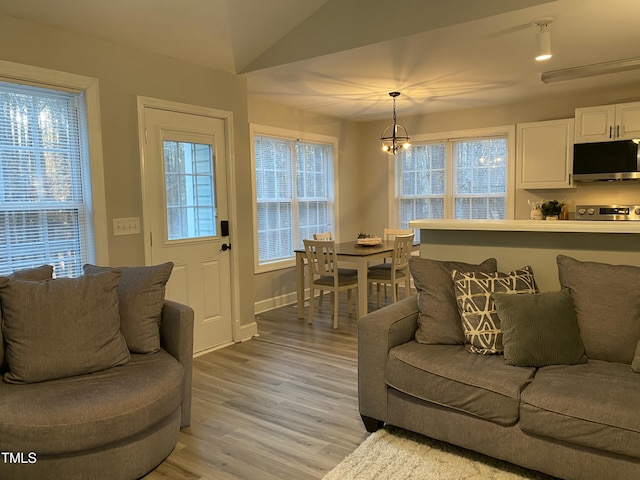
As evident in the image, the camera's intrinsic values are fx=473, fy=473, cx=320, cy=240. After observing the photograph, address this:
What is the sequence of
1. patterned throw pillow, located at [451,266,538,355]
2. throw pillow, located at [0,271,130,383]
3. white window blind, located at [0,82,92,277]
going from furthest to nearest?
1. white window blind, located at [0,82,92,277]
2. patterned throw pillow, located at [451,266,538,355]
3. throw pillow, located at [0,271,130,383]

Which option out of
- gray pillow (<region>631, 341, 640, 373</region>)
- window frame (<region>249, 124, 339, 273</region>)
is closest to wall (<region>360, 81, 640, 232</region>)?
window frame (<region>249, 124, 339, 273</region>)

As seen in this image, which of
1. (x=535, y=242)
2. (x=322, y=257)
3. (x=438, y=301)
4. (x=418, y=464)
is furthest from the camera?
(x=322, y=257)

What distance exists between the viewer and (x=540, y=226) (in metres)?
2.73

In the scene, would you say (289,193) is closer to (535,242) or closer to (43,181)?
(43,181)

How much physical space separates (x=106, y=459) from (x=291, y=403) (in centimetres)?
123

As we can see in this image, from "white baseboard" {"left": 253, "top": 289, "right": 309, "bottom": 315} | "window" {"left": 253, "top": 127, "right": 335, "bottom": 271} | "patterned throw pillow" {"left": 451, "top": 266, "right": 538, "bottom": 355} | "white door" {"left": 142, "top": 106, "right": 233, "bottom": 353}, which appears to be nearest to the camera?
"patterned throw pillow" {"left": 451, "top": 266, "right": 538, "bottom": 355}

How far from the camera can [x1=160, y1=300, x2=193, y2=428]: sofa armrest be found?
8.57ft

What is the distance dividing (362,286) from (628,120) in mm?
3163

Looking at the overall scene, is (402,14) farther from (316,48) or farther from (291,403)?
(291,403)

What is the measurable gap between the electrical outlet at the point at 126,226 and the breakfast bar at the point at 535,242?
203 centimetres

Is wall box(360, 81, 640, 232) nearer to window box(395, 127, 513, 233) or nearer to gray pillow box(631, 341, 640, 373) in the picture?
window box(395, 127, 513, 233)

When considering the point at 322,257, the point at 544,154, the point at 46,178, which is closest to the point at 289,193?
the point at 322,257

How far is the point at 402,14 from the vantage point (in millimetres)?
3287

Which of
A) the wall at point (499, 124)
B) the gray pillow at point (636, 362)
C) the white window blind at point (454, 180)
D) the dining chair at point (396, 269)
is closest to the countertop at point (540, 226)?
the gray pillow at point (636, 362)
